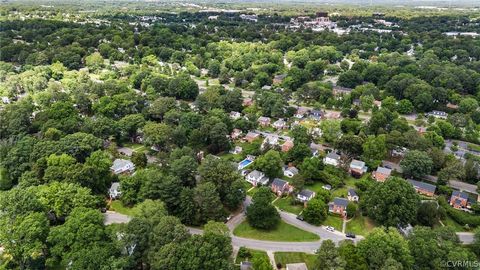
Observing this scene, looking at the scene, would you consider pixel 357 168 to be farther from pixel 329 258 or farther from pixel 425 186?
pixel 329 258

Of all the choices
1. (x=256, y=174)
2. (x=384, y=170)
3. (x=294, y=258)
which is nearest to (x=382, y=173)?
(x=384, y=170)

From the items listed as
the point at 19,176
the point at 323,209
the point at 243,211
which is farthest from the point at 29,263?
the point at 323,209

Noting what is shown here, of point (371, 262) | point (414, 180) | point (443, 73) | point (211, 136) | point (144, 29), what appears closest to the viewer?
point (371, 262)

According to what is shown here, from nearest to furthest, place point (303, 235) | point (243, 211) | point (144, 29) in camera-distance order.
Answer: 1. point (303, 235)
2. point (243, 211)
3. point (144, 29)

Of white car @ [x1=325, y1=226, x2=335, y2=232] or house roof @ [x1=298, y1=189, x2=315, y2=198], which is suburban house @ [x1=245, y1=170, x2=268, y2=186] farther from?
white car @ [x1=325, y1=226, x2=335, y2=232]

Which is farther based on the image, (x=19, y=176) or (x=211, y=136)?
(x=211, y=136)

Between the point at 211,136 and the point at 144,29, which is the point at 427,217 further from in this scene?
the point at 144,29

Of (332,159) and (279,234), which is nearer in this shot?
(279,234)
